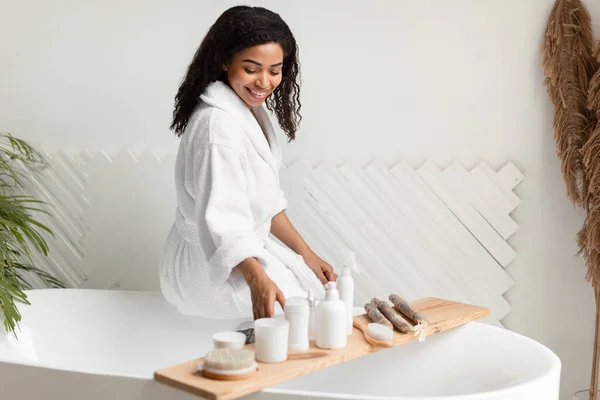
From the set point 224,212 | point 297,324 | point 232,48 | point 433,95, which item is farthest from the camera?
point 433,95

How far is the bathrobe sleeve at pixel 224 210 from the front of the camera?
2076mm

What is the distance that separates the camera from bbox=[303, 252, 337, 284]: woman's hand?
2.72 meters

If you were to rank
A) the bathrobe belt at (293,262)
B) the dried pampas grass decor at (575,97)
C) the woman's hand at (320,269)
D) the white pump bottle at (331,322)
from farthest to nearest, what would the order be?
1. the dried pampas grass decor at (575,97)
2. the woman's hand at (320,269)
3. the bathrobe belt at (293,262)
4. the white pump bottle at (331,322)

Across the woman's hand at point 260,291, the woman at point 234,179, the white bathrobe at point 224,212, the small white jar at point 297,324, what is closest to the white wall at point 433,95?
the woman at point 234,179

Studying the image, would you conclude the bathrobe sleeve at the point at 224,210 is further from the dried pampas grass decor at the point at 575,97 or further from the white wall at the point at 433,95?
the dried pampas grass decor at the point at 575,97

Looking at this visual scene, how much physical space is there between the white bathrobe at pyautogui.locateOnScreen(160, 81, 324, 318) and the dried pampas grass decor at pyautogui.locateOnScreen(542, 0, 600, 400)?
1.02 m

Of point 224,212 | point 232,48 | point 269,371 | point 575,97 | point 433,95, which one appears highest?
point 232,48

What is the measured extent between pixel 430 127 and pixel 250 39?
1009 millimetres

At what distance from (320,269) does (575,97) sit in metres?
1.13

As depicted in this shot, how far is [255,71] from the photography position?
2.41 meters

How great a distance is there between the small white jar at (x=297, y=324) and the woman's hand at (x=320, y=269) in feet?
2.62

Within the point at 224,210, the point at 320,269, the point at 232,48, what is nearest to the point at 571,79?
the point at 320,269

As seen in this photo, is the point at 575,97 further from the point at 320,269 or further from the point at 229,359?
the point at 229,359

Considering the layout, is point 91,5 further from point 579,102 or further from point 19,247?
point 579,102
